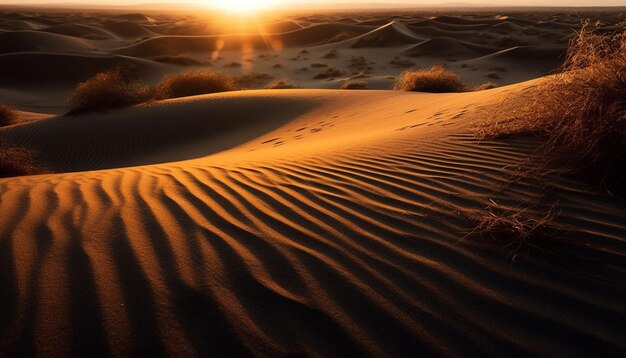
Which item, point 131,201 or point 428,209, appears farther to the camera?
point 131,201

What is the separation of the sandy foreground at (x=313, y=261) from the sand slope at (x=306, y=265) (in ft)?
0.03

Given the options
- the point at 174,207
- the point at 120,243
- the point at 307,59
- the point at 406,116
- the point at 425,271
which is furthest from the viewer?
the point at 307,59

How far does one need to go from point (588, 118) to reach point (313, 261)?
2632mm

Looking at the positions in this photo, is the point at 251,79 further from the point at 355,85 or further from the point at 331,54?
the point at 331,54

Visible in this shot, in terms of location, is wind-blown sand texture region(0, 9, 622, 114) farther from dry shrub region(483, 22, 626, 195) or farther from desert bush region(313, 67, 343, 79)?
dry shrub region(483, 22, 626, 195)

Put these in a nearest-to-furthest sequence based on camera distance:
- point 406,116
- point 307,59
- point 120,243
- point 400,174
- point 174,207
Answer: point 120,243
point 174,207
point 400,174
point 406,116
point 307,59

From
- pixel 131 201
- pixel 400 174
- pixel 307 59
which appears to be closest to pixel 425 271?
pixel 400 174

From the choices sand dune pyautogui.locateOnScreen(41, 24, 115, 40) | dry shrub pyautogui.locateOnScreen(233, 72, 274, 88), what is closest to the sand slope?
dry shrub pyautogui.locateOnScreen(233, 72, 274, 88)

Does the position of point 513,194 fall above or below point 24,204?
below

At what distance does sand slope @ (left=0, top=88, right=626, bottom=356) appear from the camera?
2039mm

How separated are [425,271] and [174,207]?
2.02 m

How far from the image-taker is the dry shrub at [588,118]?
334cm

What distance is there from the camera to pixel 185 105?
37.6 feet

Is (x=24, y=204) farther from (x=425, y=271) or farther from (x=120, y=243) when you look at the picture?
(x=425, y=271)
